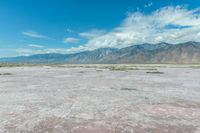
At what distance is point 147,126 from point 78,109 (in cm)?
429

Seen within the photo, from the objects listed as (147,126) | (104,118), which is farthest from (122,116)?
(147,126)

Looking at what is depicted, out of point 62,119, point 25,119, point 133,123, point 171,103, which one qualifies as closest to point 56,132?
point 62,119

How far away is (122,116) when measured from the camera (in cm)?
1019

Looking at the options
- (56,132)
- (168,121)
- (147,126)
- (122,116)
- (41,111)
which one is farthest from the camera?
(41,111)

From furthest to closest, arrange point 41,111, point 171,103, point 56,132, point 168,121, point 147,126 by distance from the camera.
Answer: point 171,103, point 41,111, point 168,121, point 147,126, point 56,132

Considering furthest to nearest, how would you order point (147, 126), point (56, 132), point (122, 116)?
point (122, 116), point (147, 126), point (56, 132)

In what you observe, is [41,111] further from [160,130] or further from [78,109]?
[160,130]

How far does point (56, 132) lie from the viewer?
319 inches

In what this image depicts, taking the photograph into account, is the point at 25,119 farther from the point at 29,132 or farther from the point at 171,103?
the point at 171,103

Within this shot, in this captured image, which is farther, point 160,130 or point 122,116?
point 122,116

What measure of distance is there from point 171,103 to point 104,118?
540 centimetres

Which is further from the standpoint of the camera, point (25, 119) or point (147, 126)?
point (25, 119)

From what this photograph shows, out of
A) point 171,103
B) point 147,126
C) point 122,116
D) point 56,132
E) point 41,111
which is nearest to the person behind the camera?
point 56,132

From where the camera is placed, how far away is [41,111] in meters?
11.2
